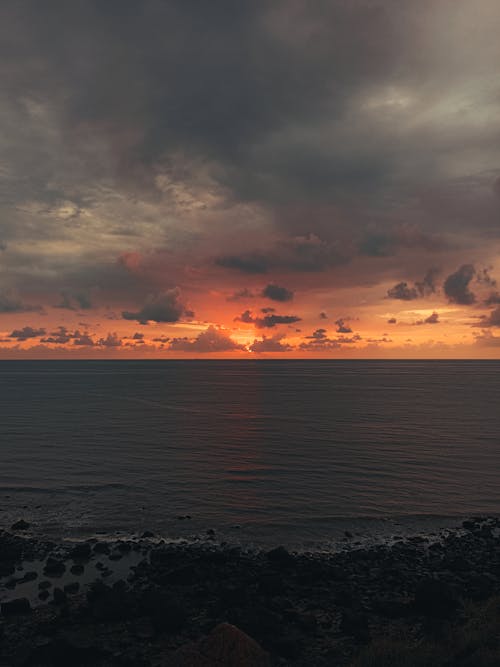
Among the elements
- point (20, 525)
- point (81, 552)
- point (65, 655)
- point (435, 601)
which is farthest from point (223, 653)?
point (20, 525)

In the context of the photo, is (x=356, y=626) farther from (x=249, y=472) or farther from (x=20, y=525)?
(x=249, y=472)

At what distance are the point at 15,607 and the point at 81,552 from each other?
791 cm

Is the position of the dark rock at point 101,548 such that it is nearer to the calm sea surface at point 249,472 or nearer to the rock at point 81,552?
the rock at point 81,552

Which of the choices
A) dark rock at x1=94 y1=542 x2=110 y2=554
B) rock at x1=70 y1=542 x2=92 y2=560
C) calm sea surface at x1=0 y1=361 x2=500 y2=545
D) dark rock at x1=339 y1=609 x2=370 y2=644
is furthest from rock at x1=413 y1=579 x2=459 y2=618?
rock at x1=70 y1=542 x2=92 y2=560

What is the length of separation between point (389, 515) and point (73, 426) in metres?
67.2

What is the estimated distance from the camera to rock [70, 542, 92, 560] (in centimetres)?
3247

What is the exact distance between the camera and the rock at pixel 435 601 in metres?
24.1

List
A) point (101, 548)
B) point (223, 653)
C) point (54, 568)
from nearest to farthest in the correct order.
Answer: point (223, 653) < point (54, 568) < point (101, 548)

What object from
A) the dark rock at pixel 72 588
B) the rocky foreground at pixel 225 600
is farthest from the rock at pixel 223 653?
the dark rock at pixel 72 588

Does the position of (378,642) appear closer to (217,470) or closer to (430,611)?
(430,611)

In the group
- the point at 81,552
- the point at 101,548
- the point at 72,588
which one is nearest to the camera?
the point at 72,588

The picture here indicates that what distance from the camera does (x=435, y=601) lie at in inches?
966

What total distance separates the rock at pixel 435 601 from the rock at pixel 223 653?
9.47m

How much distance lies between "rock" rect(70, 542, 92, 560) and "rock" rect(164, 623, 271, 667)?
15047mm
